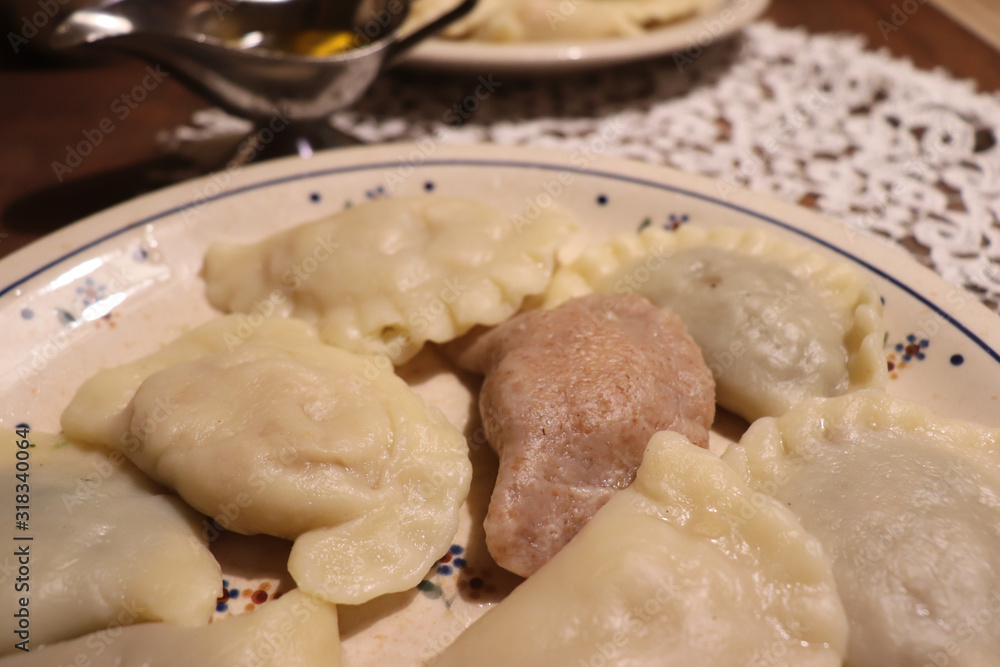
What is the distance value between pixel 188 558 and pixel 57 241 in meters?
1.19

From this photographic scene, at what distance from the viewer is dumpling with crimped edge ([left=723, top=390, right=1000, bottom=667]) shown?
4.49 feet

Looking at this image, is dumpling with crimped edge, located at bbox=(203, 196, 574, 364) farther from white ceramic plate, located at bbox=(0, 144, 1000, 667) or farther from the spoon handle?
the spoon handle

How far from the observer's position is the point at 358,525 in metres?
1.64

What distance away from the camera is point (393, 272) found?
2.15 m

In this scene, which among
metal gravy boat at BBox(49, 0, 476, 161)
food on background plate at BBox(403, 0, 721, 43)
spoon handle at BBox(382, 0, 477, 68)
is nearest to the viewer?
metal gravy boat at BBox(49, 0, 476, 161)

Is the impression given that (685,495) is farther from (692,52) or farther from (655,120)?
(692,52)

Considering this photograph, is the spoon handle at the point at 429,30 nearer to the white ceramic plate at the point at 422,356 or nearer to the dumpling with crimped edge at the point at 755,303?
the white ceramic plate at the point at 422,356

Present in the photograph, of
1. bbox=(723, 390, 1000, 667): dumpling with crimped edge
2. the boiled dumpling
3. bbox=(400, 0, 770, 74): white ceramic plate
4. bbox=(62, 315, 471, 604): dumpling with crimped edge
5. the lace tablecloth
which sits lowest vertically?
the boiled dumpling

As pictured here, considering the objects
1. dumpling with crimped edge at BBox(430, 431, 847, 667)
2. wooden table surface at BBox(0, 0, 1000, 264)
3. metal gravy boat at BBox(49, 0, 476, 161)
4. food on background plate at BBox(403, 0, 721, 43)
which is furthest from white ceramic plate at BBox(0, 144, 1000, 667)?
food on background plate at BBox(403, 0, 721, 43)

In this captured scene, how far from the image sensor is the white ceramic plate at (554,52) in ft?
9.93

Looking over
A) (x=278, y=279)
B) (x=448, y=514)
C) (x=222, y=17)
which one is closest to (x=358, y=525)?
(x=448, y=514)

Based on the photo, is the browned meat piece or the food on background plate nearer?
the browned meat piece

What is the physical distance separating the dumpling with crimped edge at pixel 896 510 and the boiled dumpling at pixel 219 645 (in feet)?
3.21

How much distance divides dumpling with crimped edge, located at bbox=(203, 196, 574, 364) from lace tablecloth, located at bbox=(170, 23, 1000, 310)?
103cm
